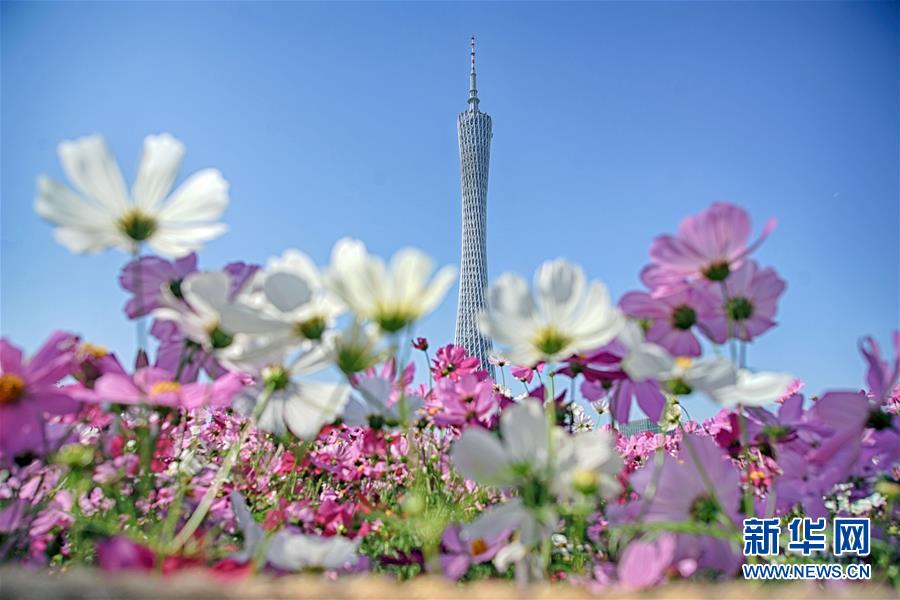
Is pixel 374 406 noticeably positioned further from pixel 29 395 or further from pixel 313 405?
pixel 29 395

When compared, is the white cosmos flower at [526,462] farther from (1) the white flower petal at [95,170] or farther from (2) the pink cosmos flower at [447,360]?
(2) the pink cosmos flower at [447,360]

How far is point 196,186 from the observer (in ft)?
1.58

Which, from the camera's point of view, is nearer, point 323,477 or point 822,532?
point 822,532

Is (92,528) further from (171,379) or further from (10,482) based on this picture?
(10,482)

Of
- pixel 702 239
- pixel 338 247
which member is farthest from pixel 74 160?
pixel 702 239

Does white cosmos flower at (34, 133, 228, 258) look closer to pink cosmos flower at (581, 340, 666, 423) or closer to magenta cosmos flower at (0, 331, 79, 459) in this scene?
magenta cosmos flower at (0, 331, 79, 459)

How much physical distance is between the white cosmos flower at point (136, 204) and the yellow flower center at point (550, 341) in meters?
0.25

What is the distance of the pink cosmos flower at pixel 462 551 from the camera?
47cm

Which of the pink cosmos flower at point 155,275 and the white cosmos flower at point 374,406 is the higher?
the pink cosmos flower at point 155,275

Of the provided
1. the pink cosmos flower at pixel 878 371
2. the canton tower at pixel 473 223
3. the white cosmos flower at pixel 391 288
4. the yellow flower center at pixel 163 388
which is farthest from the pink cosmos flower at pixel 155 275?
the canton tower at pixel 473 223

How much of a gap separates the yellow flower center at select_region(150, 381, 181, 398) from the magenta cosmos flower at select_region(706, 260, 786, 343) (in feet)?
1.39

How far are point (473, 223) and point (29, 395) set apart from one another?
2078 cm

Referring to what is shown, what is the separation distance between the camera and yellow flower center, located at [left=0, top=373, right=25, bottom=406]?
463mm

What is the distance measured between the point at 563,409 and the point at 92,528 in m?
0.46
